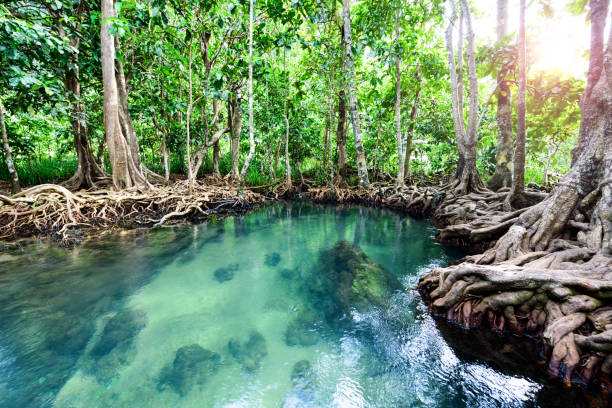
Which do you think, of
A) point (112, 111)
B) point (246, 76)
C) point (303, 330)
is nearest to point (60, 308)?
point (303, 330)

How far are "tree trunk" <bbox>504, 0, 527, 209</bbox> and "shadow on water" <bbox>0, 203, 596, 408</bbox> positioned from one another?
5.52 feet

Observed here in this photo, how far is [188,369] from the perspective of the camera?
2234mm

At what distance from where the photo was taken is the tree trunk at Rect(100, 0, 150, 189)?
6246 millimetres

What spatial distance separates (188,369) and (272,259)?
2.71 m

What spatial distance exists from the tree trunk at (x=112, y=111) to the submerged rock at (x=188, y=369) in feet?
20.8

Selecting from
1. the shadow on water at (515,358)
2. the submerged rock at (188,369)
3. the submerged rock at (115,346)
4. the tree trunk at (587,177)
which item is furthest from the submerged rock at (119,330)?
the tree trunk at (587,177)

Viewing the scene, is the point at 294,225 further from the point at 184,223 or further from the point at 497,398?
the point at 497,398

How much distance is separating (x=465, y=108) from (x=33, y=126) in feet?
56.1

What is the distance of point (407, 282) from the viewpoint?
379 cm

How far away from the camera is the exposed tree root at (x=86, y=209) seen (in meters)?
5.39

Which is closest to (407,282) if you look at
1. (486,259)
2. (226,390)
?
(486,259)

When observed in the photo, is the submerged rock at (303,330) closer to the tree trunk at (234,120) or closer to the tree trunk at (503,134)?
the tree trunk at (503,134)

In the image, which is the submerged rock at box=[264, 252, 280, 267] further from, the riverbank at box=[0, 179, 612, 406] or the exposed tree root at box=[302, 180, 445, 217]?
the exposed tree root at box=[302, 180, 445, 217]

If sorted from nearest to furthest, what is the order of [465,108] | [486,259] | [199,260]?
1. [486,259]
2. [199,260]
3. [465,108]
